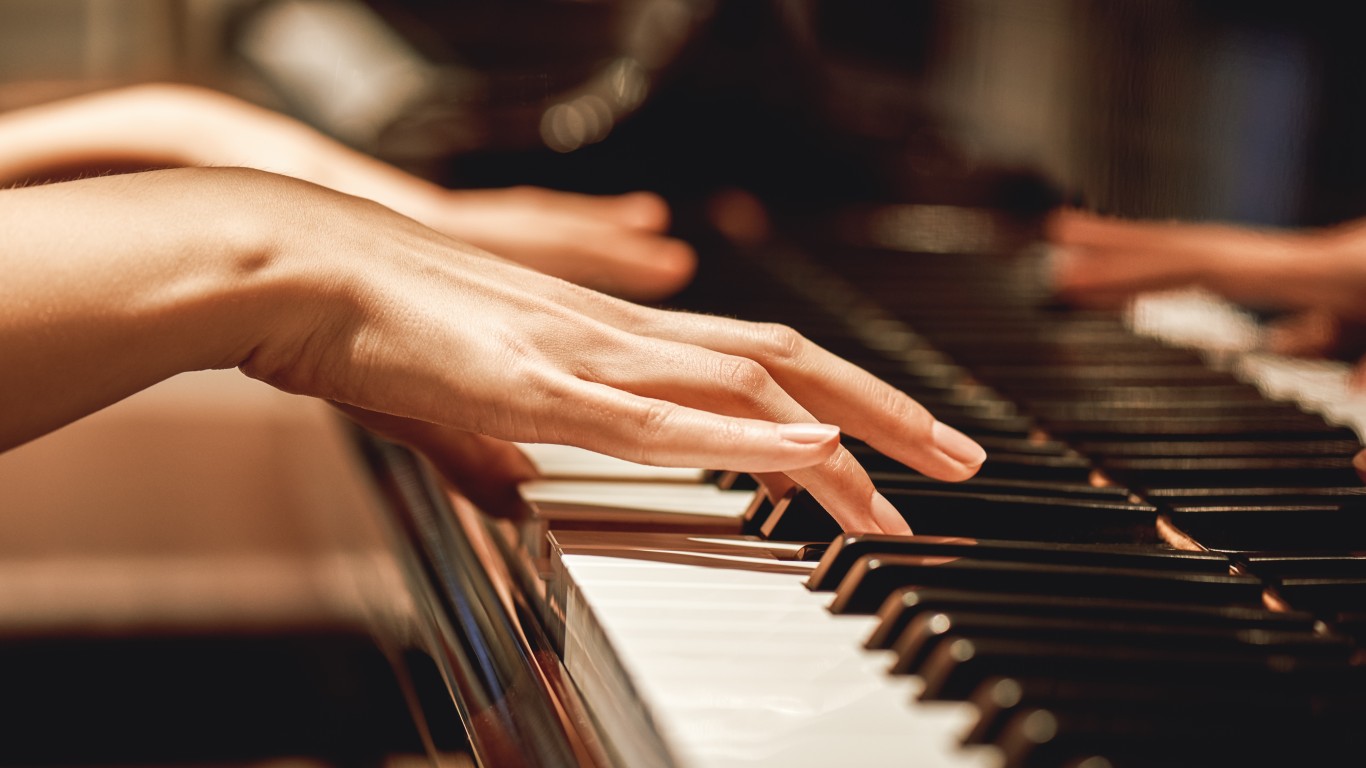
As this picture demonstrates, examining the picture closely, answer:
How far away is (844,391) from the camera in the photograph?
93 cm

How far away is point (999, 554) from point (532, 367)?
0.34 m

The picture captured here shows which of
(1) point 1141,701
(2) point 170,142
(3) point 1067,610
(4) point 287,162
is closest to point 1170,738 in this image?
(1) point 1141,701

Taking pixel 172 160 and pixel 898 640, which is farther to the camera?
pixel 172 160

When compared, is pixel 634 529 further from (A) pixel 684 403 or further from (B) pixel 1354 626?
(B) pixel 1354 626

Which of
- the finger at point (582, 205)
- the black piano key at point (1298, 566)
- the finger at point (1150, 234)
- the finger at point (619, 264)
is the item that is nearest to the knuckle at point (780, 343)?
the black piano key at point (1298, 566)

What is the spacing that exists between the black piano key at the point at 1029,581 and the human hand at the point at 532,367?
104mm

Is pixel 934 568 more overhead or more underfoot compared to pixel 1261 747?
more overhead

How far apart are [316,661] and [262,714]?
16cm

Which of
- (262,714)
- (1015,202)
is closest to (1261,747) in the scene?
(1015,202)

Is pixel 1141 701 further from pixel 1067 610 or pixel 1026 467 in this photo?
pixel 1026 467

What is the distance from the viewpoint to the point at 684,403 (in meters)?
0.91

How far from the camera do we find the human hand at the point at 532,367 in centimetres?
85

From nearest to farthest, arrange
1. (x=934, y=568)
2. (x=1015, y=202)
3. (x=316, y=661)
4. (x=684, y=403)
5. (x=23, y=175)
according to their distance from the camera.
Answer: (x=934, y=568), (x=684, y=403), (x=23, y=175), (x=1015, y=202), (x=316, y=661)

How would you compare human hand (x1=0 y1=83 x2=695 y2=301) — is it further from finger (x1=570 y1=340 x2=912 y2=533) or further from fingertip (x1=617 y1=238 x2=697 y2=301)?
finger (x1=570 y1=340 x2=912 y2=533)
